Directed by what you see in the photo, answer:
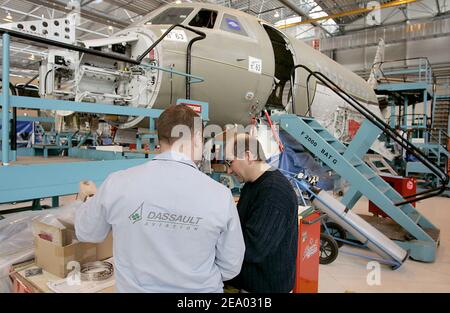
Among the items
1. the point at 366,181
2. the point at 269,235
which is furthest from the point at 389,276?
the point at 269,235

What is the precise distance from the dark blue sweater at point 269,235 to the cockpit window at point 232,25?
136 inches

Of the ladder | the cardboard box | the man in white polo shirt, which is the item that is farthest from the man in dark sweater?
the ladder

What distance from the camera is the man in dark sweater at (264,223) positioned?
1.74 metres

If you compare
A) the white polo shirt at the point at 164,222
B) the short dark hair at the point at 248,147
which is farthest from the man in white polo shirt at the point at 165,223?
the short dark hair at the point at 248,147

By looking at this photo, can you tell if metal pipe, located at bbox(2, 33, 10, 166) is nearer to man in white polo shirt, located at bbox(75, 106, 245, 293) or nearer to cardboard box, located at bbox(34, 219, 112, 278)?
cardboard box, located at bbox(34, 219, 112, 278)

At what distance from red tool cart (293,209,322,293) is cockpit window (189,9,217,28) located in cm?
333

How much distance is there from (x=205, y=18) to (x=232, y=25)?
0.44 metres

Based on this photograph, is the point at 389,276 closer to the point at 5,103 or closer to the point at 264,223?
the point at 264,223

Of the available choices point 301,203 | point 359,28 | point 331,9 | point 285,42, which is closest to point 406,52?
point 359,28

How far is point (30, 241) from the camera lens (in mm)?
2229

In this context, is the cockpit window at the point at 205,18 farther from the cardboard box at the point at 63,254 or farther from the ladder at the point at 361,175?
the cardboard box at the point at 63,254

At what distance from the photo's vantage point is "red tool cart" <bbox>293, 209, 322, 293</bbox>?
2695mm

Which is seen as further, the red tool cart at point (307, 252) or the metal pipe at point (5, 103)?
the red tool cart at point (307, 252)
